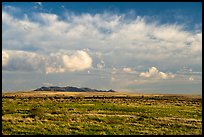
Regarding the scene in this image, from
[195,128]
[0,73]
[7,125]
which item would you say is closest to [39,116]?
[7,125]

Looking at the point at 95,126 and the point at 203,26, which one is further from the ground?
the point at 203,26

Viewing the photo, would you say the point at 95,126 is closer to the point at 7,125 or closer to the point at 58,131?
the point at 58,131

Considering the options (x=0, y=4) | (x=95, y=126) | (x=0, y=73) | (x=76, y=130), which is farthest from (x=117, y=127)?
(x=0, y=4)

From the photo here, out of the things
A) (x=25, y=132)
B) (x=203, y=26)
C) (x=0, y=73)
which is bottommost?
(x=25, y=132)

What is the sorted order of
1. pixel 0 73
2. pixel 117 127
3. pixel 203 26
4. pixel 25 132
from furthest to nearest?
pixel 117 127
pixel 25 132
pixel 0 73
pixel 203 26

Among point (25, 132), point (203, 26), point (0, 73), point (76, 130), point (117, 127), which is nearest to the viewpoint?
point (203, 26)

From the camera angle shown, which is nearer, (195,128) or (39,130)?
(39,130)

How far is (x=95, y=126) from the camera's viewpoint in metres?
31.1

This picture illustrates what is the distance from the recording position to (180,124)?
33500 mm

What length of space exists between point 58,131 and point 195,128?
42.6 ft

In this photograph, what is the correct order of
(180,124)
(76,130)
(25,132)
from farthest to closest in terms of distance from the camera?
1. (180,124)
2. (76,130)
3. (25,132)

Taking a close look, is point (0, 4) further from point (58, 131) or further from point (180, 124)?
point (180, 124)

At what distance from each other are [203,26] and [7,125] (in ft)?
68.9

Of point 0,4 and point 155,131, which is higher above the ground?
point 0,4
